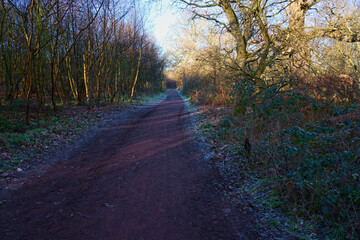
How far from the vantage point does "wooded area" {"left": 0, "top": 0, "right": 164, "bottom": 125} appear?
35.4 ft

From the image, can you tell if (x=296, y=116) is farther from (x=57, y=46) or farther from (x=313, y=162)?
(x=57, y=46)

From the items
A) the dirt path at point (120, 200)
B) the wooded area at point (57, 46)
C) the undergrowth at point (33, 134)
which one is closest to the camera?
the dirt path at point (120, 200)

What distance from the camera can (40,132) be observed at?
27.3 feet

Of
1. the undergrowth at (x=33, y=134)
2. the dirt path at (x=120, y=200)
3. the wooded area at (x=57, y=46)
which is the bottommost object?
the dirt path at (x=120, y=200)

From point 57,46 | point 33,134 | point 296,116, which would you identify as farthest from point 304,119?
point 57,46

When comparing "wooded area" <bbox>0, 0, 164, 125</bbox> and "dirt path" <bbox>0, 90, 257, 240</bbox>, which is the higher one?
"wooded area" <bbox>0, 0, 164, 125</bbox>

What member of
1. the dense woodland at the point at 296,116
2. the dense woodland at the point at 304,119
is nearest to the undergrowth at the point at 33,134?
the dense woodland at the point at 296,116

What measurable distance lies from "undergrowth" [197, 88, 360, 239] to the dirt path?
45.3 inches

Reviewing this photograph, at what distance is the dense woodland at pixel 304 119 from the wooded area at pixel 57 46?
6868 millimetres

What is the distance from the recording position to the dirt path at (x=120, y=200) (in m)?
3.34

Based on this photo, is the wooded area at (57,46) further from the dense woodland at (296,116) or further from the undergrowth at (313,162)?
the undergrowth at (313,162)

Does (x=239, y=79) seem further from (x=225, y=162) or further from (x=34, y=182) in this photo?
(x=34, y=182)

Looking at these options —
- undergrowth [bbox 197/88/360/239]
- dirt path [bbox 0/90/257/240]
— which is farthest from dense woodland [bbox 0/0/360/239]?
dirt path [bbox 0/90/257/240]

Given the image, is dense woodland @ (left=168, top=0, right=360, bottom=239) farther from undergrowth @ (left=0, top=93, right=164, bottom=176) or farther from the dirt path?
undergrowth @ (left=0, top=93, right=164, bottom=176)
